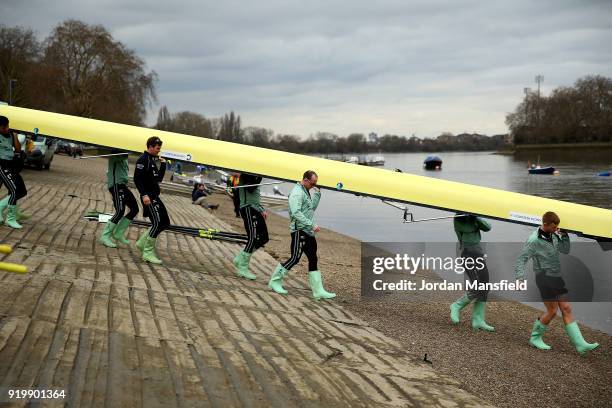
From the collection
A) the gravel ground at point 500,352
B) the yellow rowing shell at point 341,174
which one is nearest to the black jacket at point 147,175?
the yellow rowing shell at point 341,174

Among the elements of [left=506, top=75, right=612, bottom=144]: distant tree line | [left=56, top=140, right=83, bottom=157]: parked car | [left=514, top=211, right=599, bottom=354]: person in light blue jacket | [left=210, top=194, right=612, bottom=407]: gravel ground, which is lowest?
[left=210, top=194, right=612, bottom=407]: gravel ground

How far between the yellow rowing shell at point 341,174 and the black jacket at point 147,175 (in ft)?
3.01

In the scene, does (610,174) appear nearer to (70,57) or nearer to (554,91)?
(70,57)

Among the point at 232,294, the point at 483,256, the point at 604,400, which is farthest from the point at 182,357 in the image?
the point at 483,256

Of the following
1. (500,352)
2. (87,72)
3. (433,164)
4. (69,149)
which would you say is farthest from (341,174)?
(433,164)

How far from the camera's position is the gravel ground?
21.5 ft

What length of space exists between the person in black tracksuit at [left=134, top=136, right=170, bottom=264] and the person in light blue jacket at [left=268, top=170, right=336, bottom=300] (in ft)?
6.14

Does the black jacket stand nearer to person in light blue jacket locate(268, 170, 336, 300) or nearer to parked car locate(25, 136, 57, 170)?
person in light blue jacket locate(268, 170, 336, 300)

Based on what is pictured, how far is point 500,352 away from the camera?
26.1 ft

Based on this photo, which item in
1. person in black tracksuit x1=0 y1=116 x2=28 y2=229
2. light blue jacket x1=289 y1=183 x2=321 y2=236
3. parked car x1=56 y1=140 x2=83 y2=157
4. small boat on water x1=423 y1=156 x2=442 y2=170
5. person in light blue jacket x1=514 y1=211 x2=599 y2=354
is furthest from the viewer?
small boat on water x1=423 y1=156 x2=442 y2=170

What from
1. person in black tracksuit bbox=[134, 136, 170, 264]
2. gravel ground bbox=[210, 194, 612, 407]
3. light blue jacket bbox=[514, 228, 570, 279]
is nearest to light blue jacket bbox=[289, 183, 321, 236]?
gravel ground bbox=[210, 194, 612, 407]

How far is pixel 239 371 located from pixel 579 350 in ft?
15.8

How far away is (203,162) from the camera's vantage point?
10.2m

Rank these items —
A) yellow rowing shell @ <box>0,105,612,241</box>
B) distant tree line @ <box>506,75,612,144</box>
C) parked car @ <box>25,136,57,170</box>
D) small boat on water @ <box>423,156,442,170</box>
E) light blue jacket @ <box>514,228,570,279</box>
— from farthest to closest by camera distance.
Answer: distant tree line @ <box>506,75,612,144</box> < small boat on water @ <box>423,156,442,170</box> < parked car @ <box>25,136,57,170</box> < yellow rowing shell @ <box>0,105,612,241</box> < light blue jacket @ <box>514,228,570,279</box>
